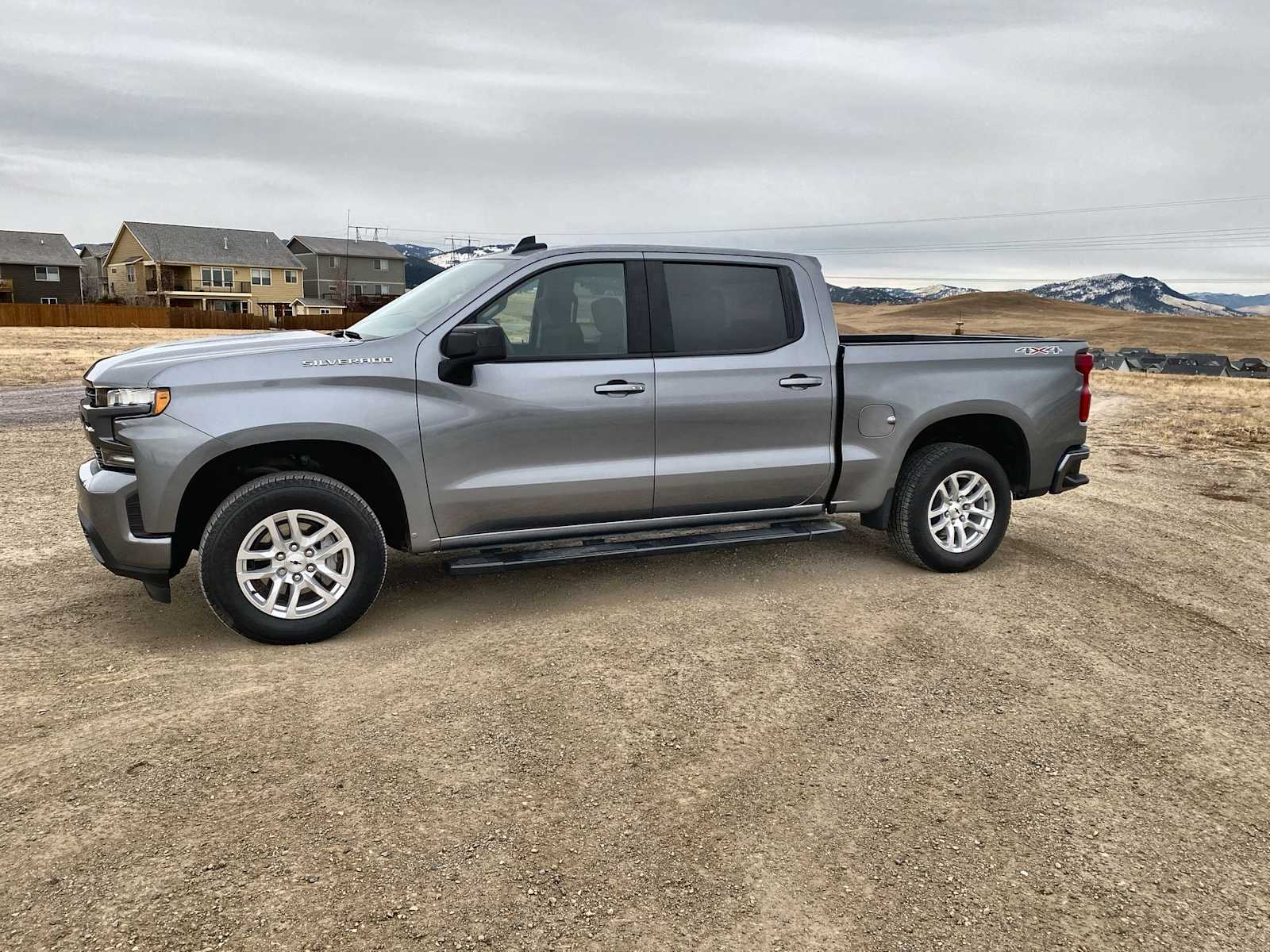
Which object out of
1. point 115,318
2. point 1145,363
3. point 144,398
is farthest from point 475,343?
point 115,318

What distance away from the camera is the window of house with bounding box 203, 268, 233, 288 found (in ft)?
244

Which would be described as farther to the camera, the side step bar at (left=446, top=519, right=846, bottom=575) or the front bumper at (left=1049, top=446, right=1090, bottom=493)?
the front bumper at (left=1049, top=446, right=1090, bottom=493)

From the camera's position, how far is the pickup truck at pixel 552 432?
455 centimetres

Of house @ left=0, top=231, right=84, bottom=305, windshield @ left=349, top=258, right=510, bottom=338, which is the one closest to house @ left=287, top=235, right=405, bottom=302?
house @ left=0, top=231, right=84, bottom=305

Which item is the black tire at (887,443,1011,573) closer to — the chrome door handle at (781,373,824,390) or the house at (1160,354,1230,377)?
the chrome door handle at (781,373,824,390)

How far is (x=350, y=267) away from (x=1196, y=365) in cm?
7759

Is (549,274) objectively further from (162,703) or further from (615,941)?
(615,941)

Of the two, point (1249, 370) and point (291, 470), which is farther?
point (1249, 370)

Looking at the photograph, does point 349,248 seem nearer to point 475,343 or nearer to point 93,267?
point 93,267

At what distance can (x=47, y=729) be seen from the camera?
3.80 m

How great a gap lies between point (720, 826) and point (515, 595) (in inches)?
105

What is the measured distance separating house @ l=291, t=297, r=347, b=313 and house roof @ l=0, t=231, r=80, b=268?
53.0ft

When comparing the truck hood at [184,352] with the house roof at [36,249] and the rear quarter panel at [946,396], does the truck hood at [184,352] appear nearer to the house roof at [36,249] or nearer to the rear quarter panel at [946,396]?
the rear quarter panel at [946,396]

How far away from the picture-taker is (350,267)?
9050 cm
